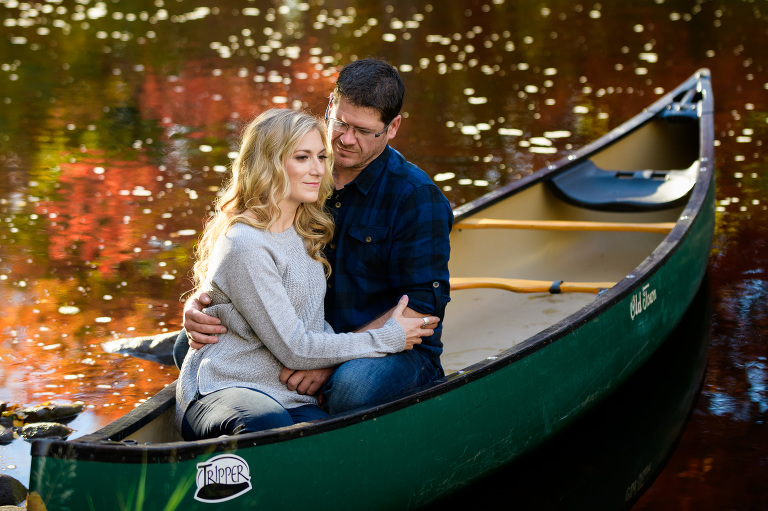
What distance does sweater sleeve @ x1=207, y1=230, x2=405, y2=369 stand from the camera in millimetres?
3107

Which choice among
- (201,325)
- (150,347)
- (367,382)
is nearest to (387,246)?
(367,382)

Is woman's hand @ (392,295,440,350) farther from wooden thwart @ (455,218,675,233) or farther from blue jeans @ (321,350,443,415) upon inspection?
wooden thwart @ (455,218,675,233)

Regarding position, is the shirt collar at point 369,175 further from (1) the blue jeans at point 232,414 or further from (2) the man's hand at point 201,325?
(1) the blue jeans at point 232,414

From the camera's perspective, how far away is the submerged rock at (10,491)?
374 centimetres

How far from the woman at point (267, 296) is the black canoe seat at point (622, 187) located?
337 centimetres

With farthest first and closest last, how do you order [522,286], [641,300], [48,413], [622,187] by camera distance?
[622,187] < [522,286] < [48,413] < [641,300]

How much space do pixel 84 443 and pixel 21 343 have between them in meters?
3.06

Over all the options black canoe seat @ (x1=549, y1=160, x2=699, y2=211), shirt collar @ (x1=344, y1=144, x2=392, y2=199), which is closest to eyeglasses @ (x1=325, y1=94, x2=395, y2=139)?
shirt collar @ (x1=344, y1=144, x2=392, y2=199)

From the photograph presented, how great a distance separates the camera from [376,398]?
3312 mm

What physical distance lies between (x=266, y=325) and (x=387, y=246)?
611 mm

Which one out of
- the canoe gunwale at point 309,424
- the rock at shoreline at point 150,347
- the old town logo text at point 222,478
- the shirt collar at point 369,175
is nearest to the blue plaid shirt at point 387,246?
the shirt collar at point 369,175

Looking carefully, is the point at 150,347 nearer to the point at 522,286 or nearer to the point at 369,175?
the point at 522,286

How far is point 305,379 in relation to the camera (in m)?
3.32

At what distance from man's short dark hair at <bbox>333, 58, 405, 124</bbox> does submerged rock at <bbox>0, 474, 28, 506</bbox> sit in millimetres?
1942
